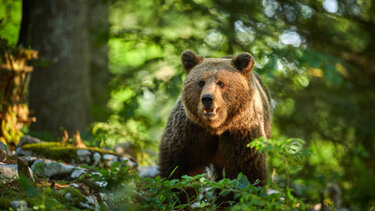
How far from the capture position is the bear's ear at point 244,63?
484 centimetres

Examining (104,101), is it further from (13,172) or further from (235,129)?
(13,172)

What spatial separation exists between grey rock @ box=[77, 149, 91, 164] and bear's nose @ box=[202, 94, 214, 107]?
2076 mm

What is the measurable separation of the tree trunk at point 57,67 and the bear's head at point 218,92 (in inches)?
173

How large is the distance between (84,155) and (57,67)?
3644 millimetres

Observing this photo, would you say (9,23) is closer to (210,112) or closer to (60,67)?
(60,67)

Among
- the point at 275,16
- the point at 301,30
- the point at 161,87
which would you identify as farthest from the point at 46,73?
the point at 301,30

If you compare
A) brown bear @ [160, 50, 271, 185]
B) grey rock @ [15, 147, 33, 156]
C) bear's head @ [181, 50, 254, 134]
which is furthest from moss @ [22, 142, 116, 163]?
bear's head @ [181, 50, 254, 134]

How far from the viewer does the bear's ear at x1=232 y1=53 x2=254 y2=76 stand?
4.84 metres

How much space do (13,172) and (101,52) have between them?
29.1 ft

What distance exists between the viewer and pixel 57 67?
8.46 metres

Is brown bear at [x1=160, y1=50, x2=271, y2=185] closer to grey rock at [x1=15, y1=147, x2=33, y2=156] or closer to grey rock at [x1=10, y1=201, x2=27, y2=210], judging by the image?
grey rock at [x1=15, y1=147, x2=33, y2=156]

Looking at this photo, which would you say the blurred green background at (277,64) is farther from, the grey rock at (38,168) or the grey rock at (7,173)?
the grey rock at (7,173)

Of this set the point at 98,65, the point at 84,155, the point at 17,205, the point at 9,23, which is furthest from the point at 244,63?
the point at 98,65

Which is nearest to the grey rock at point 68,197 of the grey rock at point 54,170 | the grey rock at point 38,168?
the grey rock at point 38,168
